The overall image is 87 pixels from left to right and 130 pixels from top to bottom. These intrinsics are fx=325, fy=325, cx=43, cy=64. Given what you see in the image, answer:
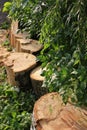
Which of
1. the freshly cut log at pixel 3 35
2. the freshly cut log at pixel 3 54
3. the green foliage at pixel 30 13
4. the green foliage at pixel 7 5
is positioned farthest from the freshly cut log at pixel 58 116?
the freshly cut log at pixel 3 35

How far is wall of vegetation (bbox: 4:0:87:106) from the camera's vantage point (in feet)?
8.99

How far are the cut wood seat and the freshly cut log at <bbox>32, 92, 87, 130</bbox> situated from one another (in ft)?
3.68

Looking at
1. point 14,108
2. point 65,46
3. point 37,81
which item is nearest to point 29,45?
point 37,81

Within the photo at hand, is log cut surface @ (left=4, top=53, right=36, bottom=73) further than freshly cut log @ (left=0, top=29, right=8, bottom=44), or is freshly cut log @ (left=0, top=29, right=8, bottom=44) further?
freshly cut log @ (left=0, top=29, right=8, bottom=44)

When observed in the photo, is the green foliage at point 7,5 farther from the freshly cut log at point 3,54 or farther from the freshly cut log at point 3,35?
the freshly cut log at point 3,35

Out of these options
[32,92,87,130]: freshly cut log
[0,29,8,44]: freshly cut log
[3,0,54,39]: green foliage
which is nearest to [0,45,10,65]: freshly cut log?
[0,29,8,44]: freshly cut log

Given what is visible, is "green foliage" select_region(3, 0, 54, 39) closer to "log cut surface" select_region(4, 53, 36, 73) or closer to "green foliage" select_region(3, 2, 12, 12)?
"green foliage" select_region(3, 2, 12, 12)

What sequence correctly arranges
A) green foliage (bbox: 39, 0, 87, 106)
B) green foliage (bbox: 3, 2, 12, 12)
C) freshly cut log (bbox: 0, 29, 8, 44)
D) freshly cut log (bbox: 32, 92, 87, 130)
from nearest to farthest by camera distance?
freshly cut log (bbox: 32, 92, 87, 130)
green foliage (bbox: 39, 0, 87, 106)
green foliage (bbox: 3, 2, 12, 12)
freshly cut log (bbox: 0, 29, 8, 44)

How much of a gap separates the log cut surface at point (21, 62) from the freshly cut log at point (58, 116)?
0.80 meters

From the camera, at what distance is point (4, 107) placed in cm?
370

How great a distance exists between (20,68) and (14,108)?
0.45 meters

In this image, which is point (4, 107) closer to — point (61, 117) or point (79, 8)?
point (61, 117)

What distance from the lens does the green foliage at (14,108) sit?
335 cm

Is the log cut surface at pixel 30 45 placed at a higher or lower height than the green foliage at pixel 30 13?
lower
